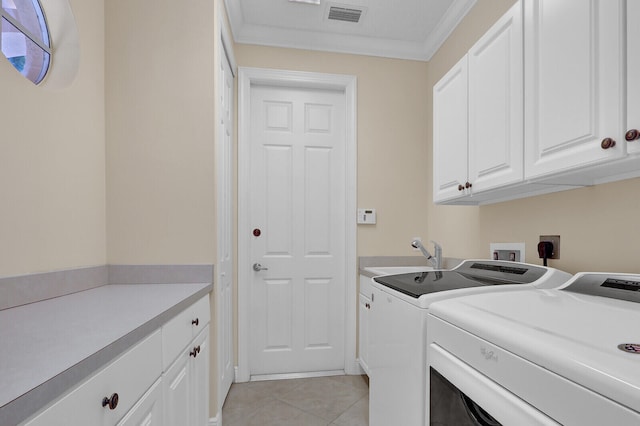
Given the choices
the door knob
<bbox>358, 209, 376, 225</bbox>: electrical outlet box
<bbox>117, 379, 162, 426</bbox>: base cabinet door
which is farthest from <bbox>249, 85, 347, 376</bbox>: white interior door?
<bbox>117, 379, 162, 426</bbox>: base cabinet door

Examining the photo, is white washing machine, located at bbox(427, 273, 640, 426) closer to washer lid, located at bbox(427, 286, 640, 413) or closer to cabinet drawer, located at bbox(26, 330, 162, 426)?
washer lid, located at bbox(427, 286, 640, 413)

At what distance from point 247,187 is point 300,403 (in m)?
1.53

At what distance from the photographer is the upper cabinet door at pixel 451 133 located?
162 cm

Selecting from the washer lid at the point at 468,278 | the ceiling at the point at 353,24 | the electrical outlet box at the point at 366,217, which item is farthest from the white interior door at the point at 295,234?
the washer lid at the point at 468,278

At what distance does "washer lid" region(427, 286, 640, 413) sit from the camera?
19.2 inches

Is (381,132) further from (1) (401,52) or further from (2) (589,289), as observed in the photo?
(2) (589,289)

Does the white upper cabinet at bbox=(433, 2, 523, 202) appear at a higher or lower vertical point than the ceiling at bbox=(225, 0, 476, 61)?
lower

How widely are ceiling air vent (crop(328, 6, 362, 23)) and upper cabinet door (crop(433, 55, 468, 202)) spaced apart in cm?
85

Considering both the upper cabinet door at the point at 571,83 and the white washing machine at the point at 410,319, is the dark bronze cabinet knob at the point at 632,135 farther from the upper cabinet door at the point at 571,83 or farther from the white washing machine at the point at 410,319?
the white washing machine at the point at 410,319

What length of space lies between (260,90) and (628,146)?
226 centimetres

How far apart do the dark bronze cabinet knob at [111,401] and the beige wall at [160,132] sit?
3.11 feet

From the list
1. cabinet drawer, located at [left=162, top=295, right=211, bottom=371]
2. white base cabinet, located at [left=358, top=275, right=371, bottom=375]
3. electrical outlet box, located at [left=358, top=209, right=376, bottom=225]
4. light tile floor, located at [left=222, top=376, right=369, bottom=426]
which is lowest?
light tile floor, located at [left=222, top=376, right=369, bottom=426]

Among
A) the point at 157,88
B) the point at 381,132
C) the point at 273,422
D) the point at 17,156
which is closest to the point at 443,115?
the point at 381,132

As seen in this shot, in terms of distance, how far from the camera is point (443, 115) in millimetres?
1822
